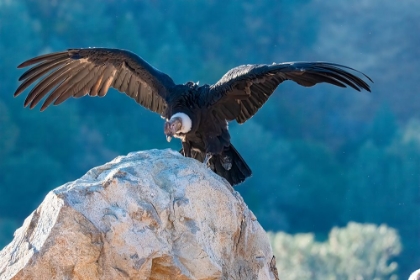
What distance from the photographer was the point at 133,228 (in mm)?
3762

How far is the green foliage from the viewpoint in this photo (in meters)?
12.5

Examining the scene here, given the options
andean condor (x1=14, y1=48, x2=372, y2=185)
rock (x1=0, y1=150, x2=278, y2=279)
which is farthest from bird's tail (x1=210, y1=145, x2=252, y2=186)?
rock (x1=0, y1=150, x2=278, y2=279)

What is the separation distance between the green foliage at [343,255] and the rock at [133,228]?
319 inches

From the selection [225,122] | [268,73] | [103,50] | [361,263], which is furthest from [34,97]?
[361,263]

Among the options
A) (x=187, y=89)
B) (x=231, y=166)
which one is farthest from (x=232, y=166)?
(x=187, y=89)

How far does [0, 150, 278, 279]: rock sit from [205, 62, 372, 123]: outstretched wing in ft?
4.01

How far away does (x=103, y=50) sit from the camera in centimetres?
626

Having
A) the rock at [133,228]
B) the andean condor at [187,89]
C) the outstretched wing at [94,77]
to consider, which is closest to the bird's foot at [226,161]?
the andean condor at [187,89]

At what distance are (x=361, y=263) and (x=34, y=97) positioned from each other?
25.5 ft

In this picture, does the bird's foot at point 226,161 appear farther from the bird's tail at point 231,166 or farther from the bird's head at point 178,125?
the bird's head at point 178,125

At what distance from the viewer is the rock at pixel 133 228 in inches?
142

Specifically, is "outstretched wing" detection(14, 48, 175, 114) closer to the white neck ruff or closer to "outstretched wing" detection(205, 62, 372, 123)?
the white neck ruff

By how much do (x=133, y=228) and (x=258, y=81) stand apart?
214 centimetres

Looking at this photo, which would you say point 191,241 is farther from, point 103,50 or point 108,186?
point 103,50
